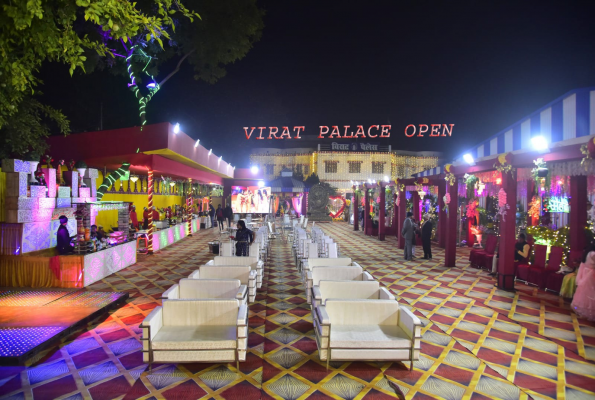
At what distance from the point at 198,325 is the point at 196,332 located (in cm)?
17

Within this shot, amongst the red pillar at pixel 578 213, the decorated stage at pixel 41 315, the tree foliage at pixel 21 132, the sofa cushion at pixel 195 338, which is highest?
the tree foliage at pixel 21 132

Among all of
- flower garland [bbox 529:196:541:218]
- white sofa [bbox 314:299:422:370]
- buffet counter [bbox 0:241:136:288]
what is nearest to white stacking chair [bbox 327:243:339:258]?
white sofa [bbox 314:299:422:370]

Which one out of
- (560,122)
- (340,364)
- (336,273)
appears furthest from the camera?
(560,122)

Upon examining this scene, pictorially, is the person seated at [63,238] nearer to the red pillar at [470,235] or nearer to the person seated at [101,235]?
the person seated at [101,235]

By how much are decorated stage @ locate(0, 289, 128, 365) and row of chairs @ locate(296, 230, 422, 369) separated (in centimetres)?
319

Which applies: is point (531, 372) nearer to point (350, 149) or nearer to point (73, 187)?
point (73, 187)

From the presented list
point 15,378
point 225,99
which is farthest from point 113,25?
point 225,99

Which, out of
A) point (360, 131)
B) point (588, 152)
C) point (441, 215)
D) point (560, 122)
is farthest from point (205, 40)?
point (360, 131)

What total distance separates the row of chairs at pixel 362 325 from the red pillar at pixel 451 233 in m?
4.66

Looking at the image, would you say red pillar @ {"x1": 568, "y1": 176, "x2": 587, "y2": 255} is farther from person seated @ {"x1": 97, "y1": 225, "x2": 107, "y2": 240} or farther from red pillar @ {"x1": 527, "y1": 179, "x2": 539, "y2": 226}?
person seated @ {"x1": 97, "y1": 225, "x2": 107, "y2": 240}

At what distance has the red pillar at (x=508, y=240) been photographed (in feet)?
22.0

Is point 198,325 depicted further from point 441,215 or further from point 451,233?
point 441,215

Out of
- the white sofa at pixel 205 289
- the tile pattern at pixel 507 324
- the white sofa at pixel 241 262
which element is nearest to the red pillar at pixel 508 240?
the tile pattern at pixel 507 324

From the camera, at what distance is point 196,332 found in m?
3.77
